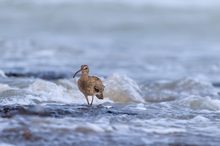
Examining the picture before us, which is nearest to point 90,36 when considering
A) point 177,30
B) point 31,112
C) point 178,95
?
point 177,30

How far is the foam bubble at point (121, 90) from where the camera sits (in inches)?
450

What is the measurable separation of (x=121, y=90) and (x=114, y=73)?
147 cm

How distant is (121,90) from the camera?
11.7m

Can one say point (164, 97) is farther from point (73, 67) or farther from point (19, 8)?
point (19, 8)

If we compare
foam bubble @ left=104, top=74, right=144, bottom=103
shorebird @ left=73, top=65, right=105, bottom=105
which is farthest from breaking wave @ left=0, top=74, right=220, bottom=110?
shorebird @ left=73, top=65, right=105, bottom=105

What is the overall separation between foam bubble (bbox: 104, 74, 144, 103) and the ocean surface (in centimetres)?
2

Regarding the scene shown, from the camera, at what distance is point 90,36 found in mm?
36125

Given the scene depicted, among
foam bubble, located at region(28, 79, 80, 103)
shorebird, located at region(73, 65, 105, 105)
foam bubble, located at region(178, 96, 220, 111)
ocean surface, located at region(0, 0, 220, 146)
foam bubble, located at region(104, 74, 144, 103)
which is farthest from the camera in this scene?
foam bubble, located at region(104, 74, 144, 103)

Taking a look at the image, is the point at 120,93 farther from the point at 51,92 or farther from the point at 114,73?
the point at 114,73

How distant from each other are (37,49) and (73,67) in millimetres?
6407

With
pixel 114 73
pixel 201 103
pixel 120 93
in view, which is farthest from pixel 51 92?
pixel 114 73

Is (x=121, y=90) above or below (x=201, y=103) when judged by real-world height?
above

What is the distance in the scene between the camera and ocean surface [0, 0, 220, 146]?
7664 mm

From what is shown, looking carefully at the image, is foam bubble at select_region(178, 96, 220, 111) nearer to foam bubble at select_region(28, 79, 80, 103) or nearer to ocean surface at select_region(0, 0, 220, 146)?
ocean surface at select_region(0, 0, 220, 146)
